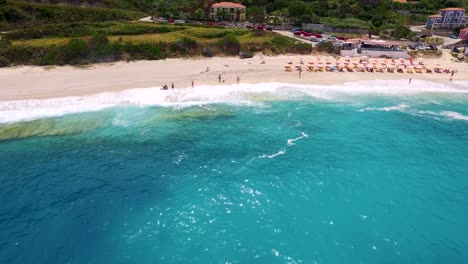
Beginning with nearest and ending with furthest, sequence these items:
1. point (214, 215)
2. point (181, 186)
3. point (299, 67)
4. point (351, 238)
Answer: point (351, 238) < point (214, 215) < point (181, 186) < point (299, 67)

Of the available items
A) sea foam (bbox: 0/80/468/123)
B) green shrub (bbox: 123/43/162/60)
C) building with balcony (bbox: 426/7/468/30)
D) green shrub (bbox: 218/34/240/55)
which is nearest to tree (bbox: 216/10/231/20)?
green shrub (bbox: 218/34/240/55)

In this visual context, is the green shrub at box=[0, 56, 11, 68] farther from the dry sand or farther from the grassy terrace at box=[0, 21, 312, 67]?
the dry sand

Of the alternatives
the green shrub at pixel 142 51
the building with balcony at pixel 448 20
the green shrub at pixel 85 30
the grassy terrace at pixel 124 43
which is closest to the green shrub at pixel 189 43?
the grassy terrace at pixel 124 43

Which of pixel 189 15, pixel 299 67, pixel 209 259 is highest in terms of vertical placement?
pixel 189 15

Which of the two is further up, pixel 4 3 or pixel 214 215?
pixel 4 3

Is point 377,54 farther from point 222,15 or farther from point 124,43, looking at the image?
point 124,43

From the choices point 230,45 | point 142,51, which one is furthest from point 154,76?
point 230,45

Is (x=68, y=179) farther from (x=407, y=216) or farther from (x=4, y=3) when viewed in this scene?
(x=4, y=3)

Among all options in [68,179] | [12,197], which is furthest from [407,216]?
[12,197]
